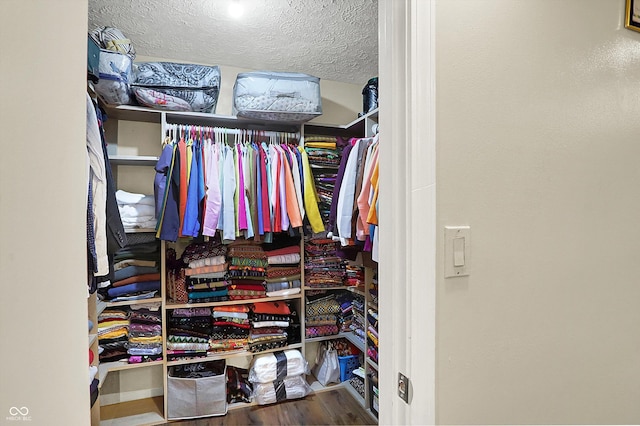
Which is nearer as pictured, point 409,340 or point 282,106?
point 409,340

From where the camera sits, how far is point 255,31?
6.53 ft

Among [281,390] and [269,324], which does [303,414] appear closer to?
[281,390]

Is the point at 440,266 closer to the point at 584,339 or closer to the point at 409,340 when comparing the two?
the point at 409,340

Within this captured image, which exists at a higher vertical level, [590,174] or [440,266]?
[590,174]

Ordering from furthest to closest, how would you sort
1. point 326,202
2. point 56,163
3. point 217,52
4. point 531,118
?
point 326,202 → point 217,52 → point 531,118 → point 56,163

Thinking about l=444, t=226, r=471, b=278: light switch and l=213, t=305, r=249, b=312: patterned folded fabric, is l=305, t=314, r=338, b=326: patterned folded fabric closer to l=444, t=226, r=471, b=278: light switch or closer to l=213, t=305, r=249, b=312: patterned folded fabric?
l=213, t=305, r=249, b=312: patterned folded fabric

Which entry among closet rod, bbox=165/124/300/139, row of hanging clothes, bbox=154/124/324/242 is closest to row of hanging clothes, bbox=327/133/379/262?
row of hanging clothes, bbox=154/124/324/242

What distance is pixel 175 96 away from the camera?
2.12m

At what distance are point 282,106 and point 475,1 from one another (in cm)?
161

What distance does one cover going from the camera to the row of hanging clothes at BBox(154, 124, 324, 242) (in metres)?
2.00

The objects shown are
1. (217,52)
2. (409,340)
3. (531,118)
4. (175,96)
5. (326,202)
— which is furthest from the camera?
(326,202)

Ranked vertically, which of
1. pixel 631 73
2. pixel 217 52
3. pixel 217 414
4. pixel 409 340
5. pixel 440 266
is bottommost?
pixel 217 414

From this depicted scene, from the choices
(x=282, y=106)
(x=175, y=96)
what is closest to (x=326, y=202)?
(x=282, y=106)

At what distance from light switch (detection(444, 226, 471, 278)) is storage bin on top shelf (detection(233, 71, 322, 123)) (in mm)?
1738
